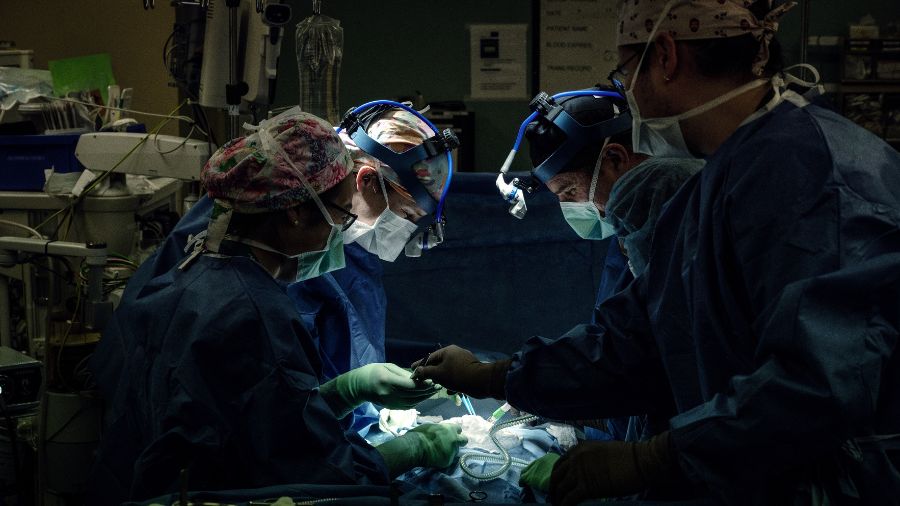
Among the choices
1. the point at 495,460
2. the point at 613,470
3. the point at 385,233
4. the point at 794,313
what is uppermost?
the point at 794,313

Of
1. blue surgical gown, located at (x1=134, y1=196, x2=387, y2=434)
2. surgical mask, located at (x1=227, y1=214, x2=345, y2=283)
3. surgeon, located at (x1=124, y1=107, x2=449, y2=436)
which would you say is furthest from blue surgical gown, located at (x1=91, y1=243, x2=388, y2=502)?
surgeon, located at (x1=124, y1=107, x2=449, y2=436)

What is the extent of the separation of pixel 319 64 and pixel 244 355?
1.68 meters

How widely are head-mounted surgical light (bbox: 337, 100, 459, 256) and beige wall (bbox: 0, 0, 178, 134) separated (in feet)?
8.73

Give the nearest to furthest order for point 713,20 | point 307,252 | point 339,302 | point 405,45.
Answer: point 713,20, point 307,252, point 339,302, point 405,45

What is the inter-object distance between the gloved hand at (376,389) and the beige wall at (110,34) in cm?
313

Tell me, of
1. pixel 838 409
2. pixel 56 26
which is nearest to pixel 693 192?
pixel 838 409

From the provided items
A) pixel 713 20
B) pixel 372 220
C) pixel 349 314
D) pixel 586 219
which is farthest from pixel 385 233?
pixel 713 20

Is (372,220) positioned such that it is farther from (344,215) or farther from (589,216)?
(589,216)

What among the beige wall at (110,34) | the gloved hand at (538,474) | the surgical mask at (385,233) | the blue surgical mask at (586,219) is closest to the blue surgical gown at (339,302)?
the surgical mask at (385,233)

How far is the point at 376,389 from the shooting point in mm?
2133

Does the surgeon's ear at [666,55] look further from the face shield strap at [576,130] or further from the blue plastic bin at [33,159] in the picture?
the blue plastic bin at [33,159]

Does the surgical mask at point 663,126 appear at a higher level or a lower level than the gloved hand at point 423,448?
higher

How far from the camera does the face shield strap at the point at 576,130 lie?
2318mm

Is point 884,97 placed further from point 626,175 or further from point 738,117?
point 738,117
